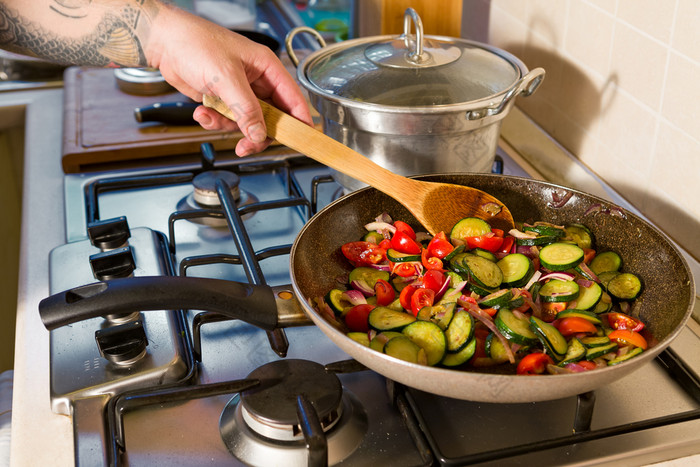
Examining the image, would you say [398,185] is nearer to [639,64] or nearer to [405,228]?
[405,228]

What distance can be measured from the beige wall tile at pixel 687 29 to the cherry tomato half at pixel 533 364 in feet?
1.38

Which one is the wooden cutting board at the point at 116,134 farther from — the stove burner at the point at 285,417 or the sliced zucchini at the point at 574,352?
the sliced zucchini at the point at 574,352

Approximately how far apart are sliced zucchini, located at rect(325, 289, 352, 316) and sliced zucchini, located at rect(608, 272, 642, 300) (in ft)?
0.99

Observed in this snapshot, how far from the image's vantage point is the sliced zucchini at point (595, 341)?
2.30ft

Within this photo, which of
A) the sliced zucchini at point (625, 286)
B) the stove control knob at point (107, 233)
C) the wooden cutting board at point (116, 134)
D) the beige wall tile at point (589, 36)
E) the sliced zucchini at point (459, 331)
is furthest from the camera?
the wooden cutting board at point (116, 134)

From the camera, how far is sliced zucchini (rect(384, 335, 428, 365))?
2.19 ft

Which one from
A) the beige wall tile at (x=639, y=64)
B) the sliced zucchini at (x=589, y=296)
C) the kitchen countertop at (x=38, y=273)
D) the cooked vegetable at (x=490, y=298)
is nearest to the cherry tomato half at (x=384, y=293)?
the cooked vegetable at (x=490, y=298)

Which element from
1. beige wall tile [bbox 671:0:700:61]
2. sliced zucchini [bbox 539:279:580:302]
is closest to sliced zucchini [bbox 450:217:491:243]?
sliced zucchini [bbox 539:279:580:302]

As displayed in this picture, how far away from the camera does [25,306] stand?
0.88m

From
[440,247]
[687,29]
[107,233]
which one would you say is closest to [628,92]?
[687,29]

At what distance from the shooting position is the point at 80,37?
989 mm

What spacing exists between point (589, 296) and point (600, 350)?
0.10 meters

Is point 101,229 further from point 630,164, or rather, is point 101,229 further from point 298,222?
point 630,164

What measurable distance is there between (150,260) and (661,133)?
686 millimetres
